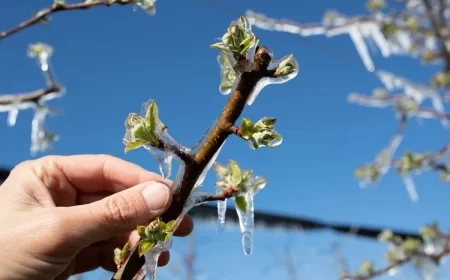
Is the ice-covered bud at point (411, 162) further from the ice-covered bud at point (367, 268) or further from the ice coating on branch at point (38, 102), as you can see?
the ice coating on branch at point (38, 102)

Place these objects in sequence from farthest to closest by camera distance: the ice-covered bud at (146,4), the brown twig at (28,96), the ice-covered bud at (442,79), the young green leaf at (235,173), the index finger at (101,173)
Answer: the ice-covered bud at (442,79) < the brown twig at (28,96) < the ice-covered bud at (146,4) < the index finger at (101,173) < the young green leaf at (235,173)

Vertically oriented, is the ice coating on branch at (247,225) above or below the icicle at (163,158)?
below

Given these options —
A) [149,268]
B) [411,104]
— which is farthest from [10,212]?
A: [411,104]

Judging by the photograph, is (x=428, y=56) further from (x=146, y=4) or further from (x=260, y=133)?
(x=260, y=133)

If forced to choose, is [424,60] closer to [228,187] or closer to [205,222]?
[205,222]

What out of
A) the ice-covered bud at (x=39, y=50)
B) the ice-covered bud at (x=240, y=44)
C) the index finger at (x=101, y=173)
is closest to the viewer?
the ice-covered bud at (x=240, y=44)

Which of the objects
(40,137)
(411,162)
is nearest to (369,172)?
(411,162)

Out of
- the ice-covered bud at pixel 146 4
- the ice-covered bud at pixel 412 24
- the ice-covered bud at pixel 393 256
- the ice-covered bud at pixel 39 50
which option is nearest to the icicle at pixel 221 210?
the ice-covered bud at pixel 146 4
